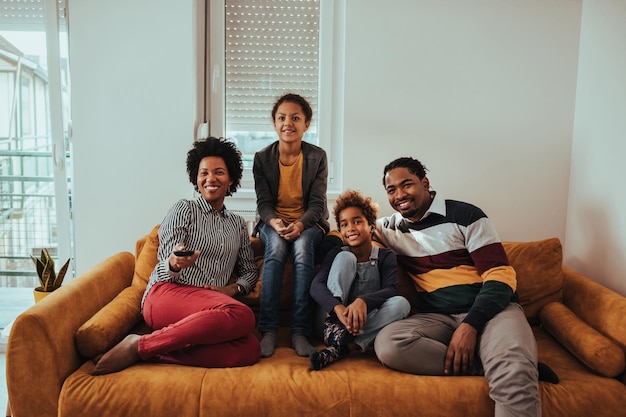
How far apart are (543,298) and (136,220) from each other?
2.16 meters

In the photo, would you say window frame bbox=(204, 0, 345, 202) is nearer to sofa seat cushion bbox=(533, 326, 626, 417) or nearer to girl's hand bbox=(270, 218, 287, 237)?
girl's hand bbox=(270, 218, 287, 237)

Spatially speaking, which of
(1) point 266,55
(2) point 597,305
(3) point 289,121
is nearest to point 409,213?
(3) point 289,121

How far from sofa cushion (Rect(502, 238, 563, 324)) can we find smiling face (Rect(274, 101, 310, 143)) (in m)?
1.15

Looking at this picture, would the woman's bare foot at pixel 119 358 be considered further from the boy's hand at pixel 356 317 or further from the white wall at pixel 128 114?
the white wall at pixel 128 114

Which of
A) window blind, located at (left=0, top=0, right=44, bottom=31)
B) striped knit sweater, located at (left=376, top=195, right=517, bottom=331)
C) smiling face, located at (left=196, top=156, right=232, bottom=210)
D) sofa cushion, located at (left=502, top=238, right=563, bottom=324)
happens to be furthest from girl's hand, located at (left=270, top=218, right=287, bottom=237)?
window blind, located at (left=0, top=0, right=44, bottom=31)

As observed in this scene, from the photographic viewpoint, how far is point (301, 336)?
7.72 ft

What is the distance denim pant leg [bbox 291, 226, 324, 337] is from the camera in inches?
94.5

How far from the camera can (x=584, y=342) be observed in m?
2.11

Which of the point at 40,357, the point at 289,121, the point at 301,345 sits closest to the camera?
the point at 40,357

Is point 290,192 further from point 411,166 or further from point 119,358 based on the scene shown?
point 119,358

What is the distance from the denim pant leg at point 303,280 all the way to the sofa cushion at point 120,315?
0.66 metres

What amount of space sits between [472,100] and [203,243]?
1.70 meters

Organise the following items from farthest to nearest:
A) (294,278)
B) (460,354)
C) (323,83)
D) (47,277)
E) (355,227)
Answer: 1. (323,83)
2. (47,277)
3. (294,278)
4. (355,227)
5. (460,354)

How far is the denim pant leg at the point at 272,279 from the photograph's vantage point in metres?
2.42
